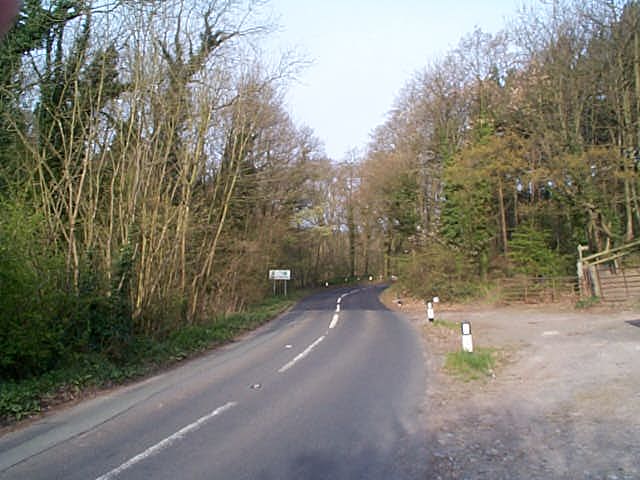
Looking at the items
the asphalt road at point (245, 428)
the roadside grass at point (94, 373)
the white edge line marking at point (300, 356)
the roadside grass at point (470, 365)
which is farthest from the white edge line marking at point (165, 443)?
the roadside grass at point (470, 365)

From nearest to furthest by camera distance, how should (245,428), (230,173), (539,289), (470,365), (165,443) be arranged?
(165,443)
(245,428)
(470,365)
(230,173)
(539,289)

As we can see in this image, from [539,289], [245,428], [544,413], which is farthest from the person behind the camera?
[539,289]

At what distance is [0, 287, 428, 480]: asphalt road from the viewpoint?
523cm

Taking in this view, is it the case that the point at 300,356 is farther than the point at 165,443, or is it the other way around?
the point at 300,356

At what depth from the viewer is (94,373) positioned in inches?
384

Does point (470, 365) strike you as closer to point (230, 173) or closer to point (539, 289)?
point (230, 173)

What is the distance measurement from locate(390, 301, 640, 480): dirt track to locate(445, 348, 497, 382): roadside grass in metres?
0.22

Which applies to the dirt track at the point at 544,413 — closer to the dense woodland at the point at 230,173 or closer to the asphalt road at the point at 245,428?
the asphalt road at the point at 245,428

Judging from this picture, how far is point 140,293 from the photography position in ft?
43.7

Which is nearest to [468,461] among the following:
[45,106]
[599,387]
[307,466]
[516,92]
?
[307,466]

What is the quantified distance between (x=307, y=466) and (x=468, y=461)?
1.58 meters

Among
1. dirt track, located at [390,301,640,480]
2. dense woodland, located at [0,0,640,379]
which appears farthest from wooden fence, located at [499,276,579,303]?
dirt track, located at [390,301,640,480]

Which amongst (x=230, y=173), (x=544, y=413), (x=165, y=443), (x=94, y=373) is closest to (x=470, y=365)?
(x=544, y=413)

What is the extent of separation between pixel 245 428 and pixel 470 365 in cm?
544
